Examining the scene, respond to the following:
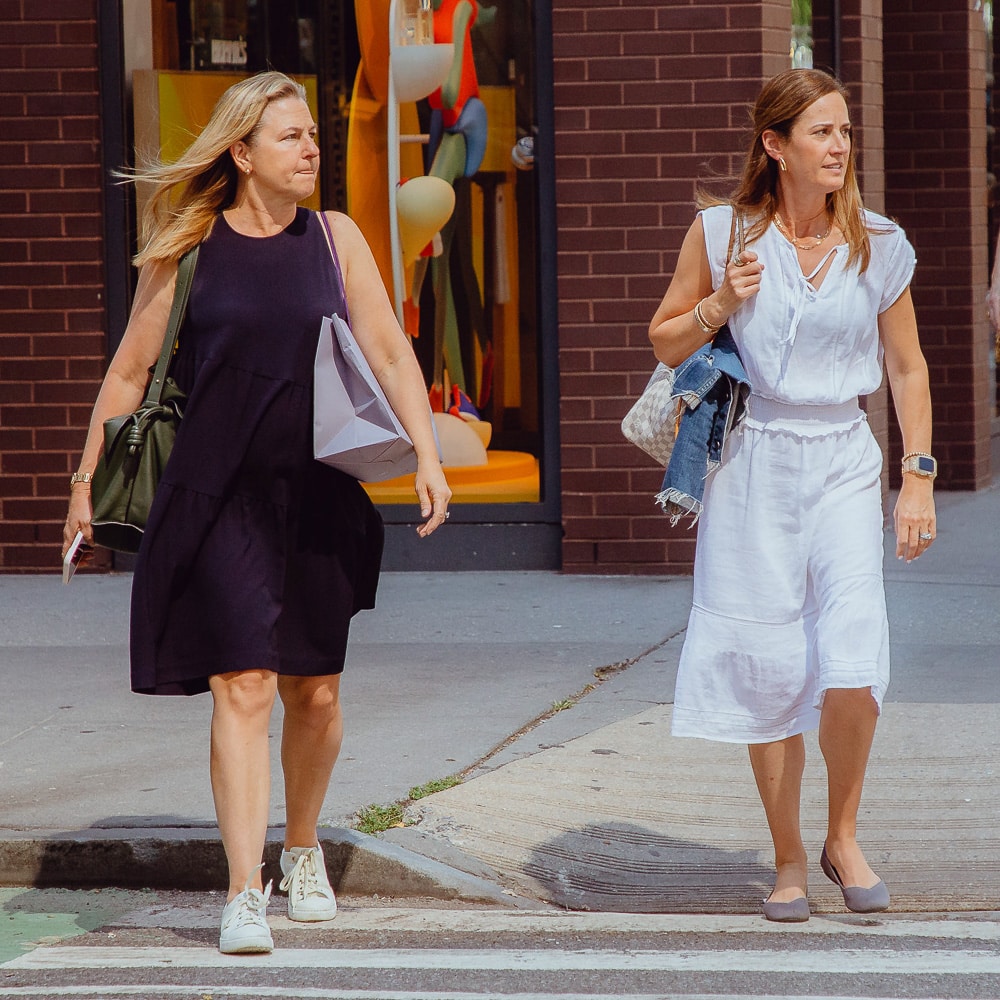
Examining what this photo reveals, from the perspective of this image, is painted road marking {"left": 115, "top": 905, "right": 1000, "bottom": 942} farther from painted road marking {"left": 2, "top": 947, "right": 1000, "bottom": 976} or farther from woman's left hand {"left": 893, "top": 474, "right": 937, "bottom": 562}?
woman's left hand {"left": 893, "top": 474, "right": 937, "bottom": 562}

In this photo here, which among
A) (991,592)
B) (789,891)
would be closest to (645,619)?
(991,592)

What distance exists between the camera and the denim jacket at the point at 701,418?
4.30m

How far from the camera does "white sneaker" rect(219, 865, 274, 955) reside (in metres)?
4.25

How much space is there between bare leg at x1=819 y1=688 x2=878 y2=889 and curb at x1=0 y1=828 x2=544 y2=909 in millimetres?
810

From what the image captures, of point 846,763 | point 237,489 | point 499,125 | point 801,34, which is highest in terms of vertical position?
point 801,34

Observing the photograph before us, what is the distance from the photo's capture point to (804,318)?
429cm

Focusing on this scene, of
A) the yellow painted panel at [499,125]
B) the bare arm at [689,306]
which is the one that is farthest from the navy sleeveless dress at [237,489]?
the yellow painted panel at [499,125]

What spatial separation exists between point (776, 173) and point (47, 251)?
5.52m

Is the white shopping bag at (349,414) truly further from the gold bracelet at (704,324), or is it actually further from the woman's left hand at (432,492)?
the gold bracelet at (704,324)

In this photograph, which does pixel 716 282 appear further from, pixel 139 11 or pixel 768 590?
pixel 139 11

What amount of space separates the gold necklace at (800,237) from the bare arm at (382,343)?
0.93 m

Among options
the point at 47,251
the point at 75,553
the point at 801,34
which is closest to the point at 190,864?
the point at 75,553

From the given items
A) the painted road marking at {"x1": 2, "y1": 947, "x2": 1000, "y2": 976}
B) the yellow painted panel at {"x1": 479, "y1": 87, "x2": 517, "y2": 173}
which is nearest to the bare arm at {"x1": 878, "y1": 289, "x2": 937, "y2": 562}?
the painted road marking at {"x1": 2, "y1": 947, "x2": 1000, "y2": 976}

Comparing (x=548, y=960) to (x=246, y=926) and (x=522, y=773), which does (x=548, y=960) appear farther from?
(x=522, y=773)
